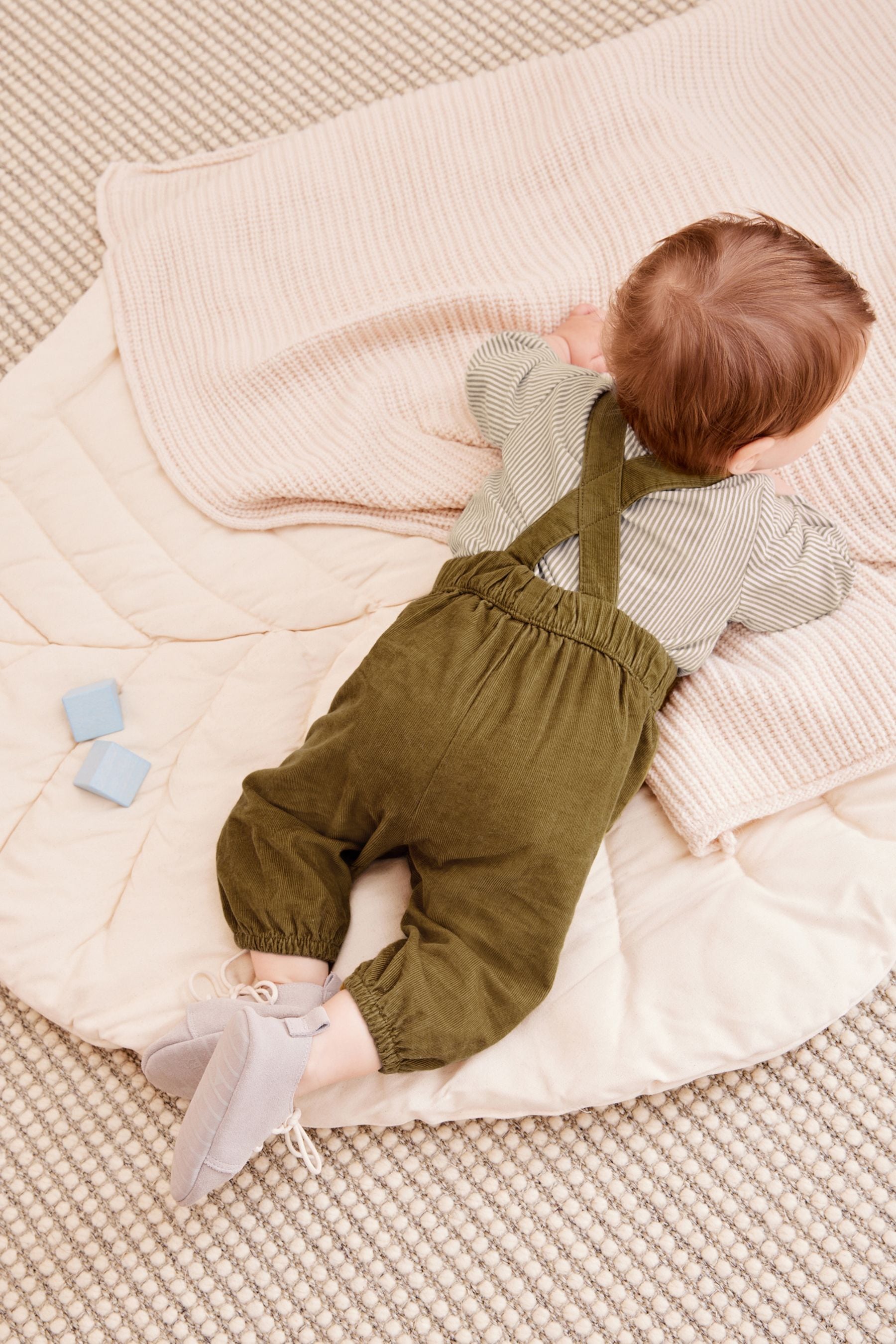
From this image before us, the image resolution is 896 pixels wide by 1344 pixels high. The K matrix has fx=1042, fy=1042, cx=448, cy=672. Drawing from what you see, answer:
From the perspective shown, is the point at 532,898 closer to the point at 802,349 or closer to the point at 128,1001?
the point at 128,1001

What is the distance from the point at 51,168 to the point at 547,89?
0.65 m

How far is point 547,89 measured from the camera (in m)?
1.24

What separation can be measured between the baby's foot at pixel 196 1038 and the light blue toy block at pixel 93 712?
31cm

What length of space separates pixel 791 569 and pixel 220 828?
596 mm

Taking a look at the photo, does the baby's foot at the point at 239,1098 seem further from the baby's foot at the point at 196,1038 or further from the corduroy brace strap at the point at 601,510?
the corduroy brace strap at the point at 601,510

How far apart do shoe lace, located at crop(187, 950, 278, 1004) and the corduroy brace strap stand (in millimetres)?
446

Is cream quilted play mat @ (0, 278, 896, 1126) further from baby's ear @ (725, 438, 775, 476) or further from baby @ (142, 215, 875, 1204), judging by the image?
baby's ear @ (725, 438, 775, 476)

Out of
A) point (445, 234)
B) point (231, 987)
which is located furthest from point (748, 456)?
point (231, 987)

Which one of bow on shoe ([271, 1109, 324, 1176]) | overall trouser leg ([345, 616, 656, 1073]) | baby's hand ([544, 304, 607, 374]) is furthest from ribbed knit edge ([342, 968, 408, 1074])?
baby's hand ([544, 304, 607, 374])

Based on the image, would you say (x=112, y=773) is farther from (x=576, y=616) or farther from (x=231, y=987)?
(x=576, y=616)

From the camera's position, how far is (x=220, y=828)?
1017mm

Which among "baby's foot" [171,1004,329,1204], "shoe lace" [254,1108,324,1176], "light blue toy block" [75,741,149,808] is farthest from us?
"light blue toy block" [75,741,149,808]

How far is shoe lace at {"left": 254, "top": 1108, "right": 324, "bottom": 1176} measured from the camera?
0.90 meters

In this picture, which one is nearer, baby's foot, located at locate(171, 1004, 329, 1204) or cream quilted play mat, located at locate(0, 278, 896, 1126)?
baby's foot, located at locate(171, 1004, 329, 1204)
